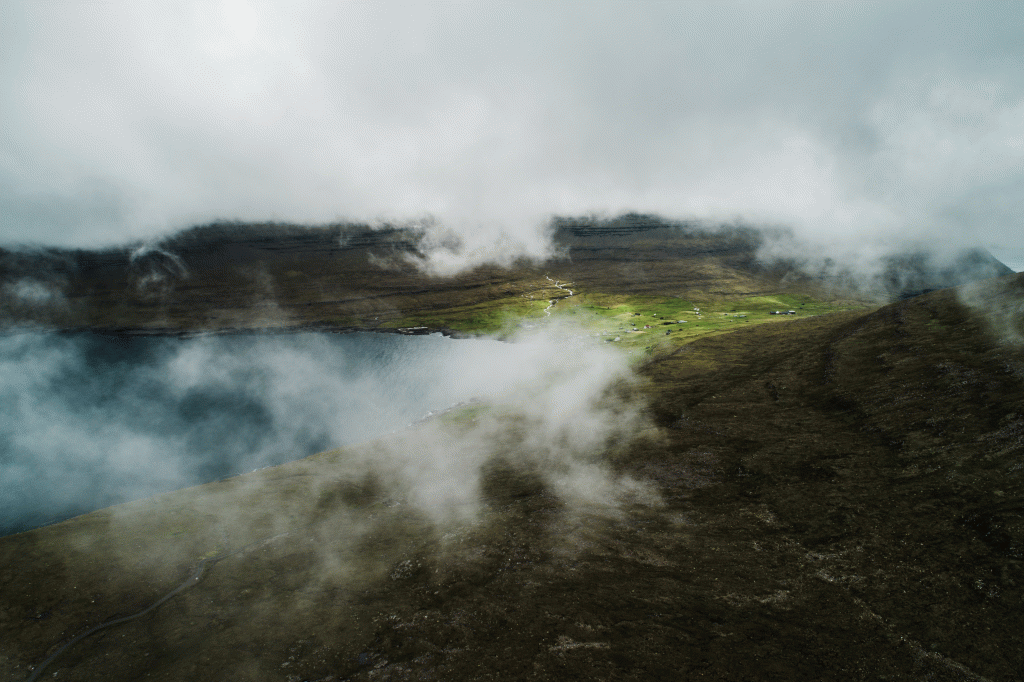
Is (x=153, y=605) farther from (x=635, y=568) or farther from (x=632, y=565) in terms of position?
(x=635, y=568)

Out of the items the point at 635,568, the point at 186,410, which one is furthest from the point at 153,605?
the point at 186,410

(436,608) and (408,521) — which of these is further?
(408,521)

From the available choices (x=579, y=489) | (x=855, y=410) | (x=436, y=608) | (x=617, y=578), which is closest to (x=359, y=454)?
(x=579, y=489)

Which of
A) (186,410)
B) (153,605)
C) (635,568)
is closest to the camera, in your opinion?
(635,568)

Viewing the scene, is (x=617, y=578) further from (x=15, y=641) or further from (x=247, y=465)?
(x=247, y=465)

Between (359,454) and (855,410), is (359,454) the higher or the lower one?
the lower one
